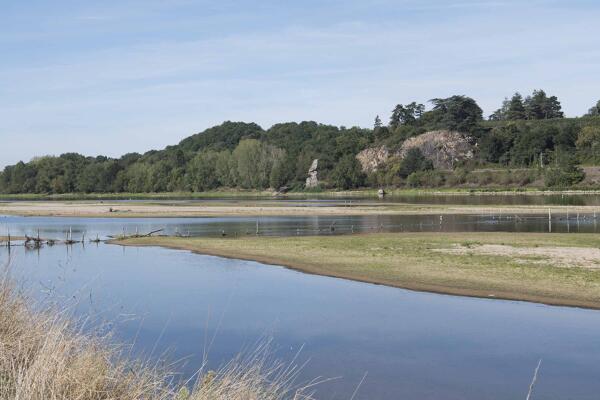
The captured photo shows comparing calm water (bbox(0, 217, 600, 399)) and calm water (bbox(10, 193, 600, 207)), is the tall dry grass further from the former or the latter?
calm water (bbox(10, 193, 600, 207))

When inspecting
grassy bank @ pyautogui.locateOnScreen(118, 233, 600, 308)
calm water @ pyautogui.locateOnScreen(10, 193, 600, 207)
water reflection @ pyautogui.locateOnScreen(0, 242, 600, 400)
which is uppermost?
calm water @ pyautogui.locateOnScreen(10, 193, 600, 207)

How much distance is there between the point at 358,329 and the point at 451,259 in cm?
1543

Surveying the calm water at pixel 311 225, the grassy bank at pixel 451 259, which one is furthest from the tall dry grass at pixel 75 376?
the calm water at pixel 311 225

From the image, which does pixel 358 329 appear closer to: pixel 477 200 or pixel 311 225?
pixel 311 225

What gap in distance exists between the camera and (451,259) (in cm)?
3528

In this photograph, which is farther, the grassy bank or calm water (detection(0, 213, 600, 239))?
calm water (detection(0, 213, 600, 239))

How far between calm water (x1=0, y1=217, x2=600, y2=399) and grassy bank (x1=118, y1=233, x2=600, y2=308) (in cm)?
181

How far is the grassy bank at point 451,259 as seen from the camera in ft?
88.9

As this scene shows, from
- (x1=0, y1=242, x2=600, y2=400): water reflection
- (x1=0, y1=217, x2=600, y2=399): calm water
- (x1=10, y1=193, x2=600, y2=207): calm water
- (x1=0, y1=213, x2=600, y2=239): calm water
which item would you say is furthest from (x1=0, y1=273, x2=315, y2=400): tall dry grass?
(x1=10, y1=193, x2=600, y2=207): calm water

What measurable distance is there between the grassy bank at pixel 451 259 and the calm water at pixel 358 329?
181cm

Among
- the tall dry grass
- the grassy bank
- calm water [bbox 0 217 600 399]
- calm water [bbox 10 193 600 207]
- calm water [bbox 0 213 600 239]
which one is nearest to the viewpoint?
the tall dry grass

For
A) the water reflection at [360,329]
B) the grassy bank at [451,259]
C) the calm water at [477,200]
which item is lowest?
the water reflection at [360,329]

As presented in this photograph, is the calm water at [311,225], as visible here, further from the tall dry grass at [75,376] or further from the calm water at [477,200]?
the tall dry grass at [75,376]

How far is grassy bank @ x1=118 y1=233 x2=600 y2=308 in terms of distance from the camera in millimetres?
27109
